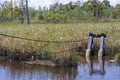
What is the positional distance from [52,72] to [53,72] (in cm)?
3

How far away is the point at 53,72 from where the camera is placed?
11844mm

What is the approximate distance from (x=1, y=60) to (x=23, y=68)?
172cm

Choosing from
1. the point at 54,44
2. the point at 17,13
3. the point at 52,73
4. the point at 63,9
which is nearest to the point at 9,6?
the point at 17,13

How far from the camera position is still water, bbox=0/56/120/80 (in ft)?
36.2

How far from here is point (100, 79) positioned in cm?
1064

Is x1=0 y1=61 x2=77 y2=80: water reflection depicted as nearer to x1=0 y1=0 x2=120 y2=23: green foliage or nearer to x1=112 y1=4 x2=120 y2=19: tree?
x1=0 y1=0 x2=120 y2=23: green foliage

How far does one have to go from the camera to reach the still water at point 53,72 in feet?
36.2

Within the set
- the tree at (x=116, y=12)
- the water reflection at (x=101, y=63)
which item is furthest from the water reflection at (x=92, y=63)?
the tree at (x=116, y=12)

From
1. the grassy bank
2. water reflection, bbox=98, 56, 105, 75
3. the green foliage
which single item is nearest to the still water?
water reflection, bbox=98, 56, 105, 75

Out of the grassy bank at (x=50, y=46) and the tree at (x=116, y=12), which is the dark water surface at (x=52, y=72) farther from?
the tree at (x=116, y=12)

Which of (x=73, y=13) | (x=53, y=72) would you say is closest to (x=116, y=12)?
(x=73, y=13)

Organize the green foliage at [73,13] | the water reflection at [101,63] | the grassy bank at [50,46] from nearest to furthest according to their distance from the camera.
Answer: the water reflection at [101,63] < the grassy bank at [50,46] < the green foliage at [73,13]

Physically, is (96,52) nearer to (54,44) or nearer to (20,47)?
(54,44)

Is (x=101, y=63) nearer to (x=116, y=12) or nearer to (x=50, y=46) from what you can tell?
(x=50, y=46)
